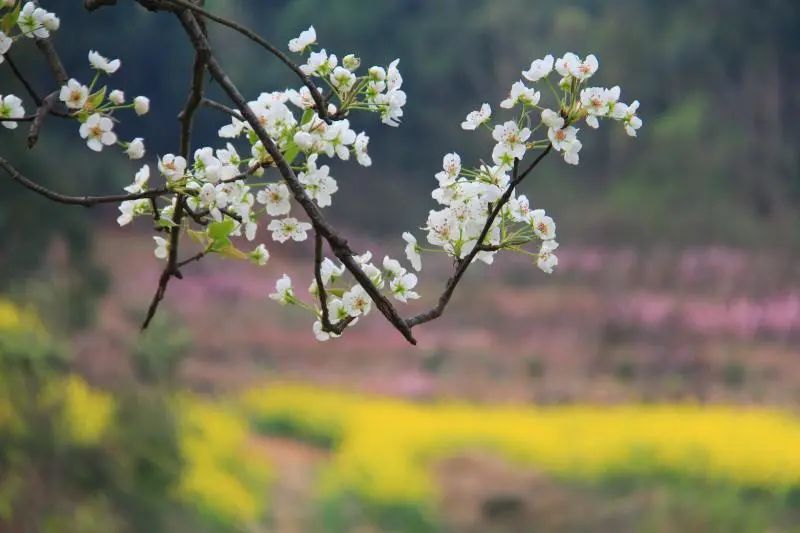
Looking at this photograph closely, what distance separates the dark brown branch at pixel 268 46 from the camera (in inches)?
17.3

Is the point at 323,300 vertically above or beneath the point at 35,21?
beneath

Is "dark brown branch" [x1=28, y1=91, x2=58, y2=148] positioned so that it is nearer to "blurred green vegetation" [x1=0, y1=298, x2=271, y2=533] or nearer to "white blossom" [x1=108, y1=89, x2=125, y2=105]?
"white blossom" [x1=108, y1=89, x2=125, y2=105]

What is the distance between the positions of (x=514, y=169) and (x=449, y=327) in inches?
91.1

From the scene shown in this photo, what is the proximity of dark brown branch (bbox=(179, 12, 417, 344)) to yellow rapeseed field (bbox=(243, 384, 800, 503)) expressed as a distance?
2115mm

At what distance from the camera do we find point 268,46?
457 millimetres

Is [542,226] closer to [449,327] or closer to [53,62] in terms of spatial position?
[53,62]

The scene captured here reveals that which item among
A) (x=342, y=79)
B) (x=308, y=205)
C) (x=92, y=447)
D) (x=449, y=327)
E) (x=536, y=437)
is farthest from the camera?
(x=449, y=327)

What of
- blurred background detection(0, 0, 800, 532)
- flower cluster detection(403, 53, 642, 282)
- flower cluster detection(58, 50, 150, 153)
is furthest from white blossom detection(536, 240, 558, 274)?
blurred background detection(0, 0, 800, 532)

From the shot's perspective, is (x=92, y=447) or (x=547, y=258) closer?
(x=547, y=258)

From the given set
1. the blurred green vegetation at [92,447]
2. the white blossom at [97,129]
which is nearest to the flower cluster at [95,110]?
the white blossom at [97,129]

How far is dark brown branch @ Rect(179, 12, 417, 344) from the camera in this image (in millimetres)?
443

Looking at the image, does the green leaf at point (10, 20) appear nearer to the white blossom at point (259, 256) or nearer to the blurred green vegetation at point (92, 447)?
the white blossom at point (259, 256)

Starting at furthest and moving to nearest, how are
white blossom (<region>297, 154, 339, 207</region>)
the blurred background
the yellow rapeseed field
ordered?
the yellow rapeseed field
the blurred background
white blossom (<region>297, 154, 339, 207</region>)

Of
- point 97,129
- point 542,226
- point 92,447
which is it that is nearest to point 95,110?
point 97,129
